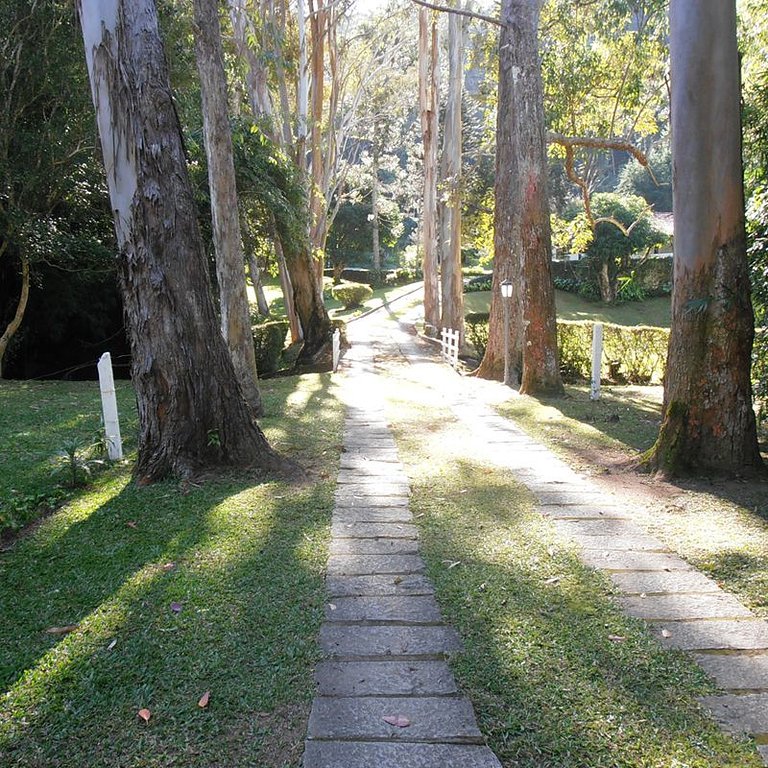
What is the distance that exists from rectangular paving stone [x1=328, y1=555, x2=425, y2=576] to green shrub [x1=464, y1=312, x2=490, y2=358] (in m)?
17.1

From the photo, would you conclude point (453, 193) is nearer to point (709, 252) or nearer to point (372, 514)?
point (709, 252)

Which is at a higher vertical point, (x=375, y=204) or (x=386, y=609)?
(x=375, y=204)

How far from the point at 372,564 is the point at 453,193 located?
16.2 meters

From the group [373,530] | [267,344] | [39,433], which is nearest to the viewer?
[373,530]

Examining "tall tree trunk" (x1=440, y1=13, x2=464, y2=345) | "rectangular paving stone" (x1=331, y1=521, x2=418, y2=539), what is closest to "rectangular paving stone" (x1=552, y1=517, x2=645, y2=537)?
"rectangular paving stone" (x1=331, y1=521, x2=418, y2=539)

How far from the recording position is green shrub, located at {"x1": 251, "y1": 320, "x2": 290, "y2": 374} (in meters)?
17.7

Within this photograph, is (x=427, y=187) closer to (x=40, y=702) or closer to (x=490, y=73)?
(x=490, y=73)

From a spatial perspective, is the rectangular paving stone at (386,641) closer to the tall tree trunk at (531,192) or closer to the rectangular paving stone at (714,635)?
the rectangular paving stone at (714,635)

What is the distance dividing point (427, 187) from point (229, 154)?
17393 mm

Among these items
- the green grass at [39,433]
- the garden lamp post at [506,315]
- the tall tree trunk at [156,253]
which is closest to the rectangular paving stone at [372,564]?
the tall tree trunk at [156,253]

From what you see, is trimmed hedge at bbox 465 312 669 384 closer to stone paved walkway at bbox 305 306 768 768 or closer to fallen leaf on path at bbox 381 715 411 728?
stone paved walkway at bbox 305 306 768 768

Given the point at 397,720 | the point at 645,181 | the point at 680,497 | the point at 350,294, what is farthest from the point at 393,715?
the point at 645,181

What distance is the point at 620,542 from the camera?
4352 millimetres

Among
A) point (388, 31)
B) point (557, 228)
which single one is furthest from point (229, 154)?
point (388, 31)
